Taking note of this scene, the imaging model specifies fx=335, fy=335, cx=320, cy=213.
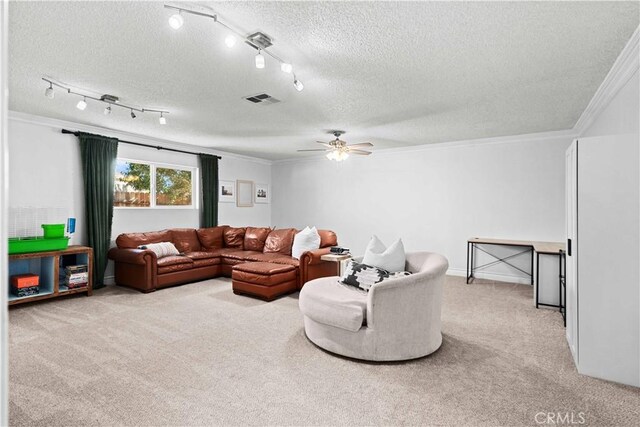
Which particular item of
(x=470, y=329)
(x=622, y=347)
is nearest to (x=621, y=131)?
(x=622, y=347)

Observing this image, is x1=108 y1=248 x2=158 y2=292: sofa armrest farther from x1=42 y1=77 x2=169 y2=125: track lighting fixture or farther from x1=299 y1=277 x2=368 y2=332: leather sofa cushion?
x1=299 y1=277 x2=368 y2=332: leather sofa cushion

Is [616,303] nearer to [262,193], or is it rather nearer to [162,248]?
[162,248]

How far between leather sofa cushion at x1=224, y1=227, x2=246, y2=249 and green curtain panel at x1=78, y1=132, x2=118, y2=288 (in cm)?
209

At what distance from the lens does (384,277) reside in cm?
321

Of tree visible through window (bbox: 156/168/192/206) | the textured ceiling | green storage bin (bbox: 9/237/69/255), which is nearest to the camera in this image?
the textured ceiling

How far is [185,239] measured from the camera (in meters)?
6.24

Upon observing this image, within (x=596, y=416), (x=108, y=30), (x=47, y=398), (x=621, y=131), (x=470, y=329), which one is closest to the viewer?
(x=596, y=416)

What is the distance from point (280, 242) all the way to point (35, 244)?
3.41 m

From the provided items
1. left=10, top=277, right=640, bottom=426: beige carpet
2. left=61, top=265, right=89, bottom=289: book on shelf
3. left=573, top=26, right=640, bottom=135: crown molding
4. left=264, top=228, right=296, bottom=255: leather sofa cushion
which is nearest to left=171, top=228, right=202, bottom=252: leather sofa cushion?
left=264, top=228, right=296, bottom=255: leather sofa cushion

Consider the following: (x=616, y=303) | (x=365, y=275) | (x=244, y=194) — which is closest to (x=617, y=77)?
(x=616, y=303)

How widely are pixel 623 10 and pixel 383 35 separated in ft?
4.87

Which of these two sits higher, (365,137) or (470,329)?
(365,137)

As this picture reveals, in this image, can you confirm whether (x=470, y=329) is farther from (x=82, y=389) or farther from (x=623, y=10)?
(x=82, y=389)

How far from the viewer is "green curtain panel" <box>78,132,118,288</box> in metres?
5.15
